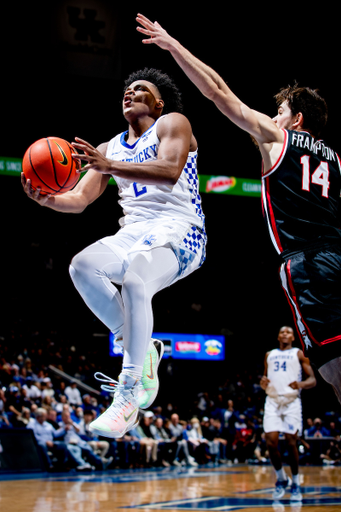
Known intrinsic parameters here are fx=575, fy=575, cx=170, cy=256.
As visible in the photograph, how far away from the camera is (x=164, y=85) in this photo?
146 inches

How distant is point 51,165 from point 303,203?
138cm

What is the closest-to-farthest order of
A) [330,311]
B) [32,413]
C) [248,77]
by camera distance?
1. [330,311]
2. [32,413]
3. [248,77]

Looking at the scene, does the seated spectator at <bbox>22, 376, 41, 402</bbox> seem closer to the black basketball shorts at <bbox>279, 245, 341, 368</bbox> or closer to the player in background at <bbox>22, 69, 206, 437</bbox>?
the player in background at <bbox>22, 69, 206, 437</bbox>

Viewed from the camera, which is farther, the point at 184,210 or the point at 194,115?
the point at 194,115

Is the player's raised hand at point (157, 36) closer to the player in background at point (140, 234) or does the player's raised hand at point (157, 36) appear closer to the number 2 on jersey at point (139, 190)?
the player in background at point (140, 234)

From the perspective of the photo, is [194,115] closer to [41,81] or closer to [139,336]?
[41,81]

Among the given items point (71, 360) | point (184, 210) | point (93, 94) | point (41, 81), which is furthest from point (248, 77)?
point (184, 210)

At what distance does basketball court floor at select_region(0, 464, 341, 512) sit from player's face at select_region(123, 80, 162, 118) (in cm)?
390

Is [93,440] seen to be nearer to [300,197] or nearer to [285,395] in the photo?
[285,395]

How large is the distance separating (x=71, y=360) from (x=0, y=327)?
2.34 meters

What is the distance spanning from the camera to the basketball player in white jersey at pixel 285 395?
7714 millimetres

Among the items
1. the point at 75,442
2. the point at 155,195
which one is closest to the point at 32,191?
the point at 155,195

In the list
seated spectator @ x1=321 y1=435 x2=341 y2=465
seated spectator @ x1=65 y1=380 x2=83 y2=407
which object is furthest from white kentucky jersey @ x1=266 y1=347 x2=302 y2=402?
seated spectator @ x1=321 y1=435 x2=341 y2=465

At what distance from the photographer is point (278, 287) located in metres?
24.1
